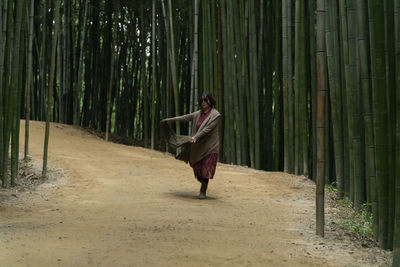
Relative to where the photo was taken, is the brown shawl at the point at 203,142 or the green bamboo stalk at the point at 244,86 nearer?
the brown shawl at the point at 203,142

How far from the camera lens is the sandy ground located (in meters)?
3.00

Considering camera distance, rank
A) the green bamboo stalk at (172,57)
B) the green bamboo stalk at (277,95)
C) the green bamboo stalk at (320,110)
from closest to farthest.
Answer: the green bamboo stalk at (320,110)
the green bamboo stalk at (277,95)
the green bamboo stalk at (172,57)

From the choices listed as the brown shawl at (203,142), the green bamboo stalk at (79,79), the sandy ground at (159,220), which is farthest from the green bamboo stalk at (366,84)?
the green bamboo stalk at (79,79)

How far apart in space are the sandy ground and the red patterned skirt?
9.7 inches

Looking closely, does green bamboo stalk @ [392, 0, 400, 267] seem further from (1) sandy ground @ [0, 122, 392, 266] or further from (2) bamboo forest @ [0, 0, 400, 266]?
(1) sandy ground @ [0, 122, 392, 266]

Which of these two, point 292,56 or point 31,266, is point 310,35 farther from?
point 31,266

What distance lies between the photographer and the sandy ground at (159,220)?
Answer: 300cm

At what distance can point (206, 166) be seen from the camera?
5.22 m

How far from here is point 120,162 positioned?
276 inches

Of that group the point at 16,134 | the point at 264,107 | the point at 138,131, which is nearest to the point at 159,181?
the point at 16,134

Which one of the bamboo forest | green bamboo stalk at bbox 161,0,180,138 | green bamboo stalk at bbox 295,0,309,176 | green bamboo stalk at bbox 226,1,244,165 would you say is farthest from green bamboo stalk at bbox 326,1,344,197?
green bamboo stalk at bbox 161,0,180,138

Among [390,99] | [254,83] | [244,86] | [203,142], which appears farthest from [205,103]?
[244,86]

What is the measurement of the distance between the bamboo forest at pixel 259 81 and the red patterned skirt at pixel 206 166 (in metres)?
1.26

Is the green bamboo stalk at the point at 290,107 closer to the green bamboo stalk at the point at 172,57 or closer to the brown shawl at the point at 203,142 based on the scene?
the brown shawl at the point at 203,142
